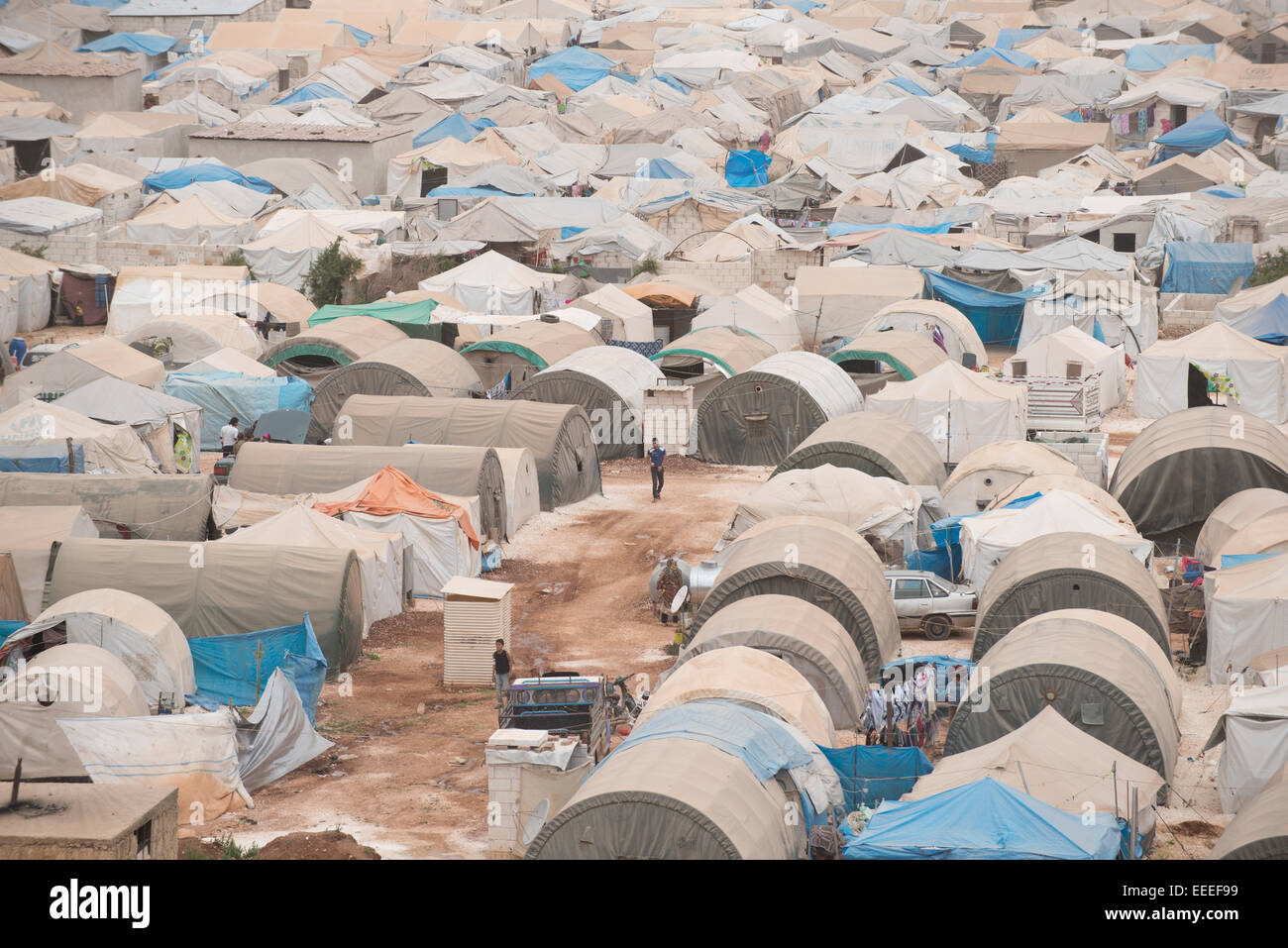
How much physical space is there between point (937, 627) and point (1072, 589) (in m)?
2.60

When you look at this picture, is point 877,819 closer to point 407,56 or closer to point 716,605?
point 716,605

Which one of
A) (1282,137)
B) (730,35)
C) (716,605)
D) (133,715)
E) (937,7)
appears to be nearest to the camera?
(133,715)

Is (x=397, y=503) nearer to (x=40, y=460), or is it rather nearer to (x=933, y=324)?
(x=40, y=460)

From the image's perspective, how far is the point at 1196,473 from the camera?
2625 centimetres

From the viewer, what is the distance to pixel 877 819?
14.7 metres

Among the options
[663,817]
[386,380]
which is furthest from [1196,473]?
[663,817]

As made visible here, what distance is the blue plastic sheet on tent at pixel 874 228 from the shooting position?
154ft

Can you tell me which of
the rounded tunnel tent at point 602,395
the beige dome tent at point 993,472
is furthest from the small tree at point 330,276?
the beige dome tent at point 993,472

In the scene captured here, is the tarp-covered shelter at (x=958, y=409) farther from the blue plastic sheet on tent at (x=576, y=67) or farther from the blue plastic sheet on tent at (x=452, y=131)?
the blue plastic sheet on tent at (x=576, y=67)

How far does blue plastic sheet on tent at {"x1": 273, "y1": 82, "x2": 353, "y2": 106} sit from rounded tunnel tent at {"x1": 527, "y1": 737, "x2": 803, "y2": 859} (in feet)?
185

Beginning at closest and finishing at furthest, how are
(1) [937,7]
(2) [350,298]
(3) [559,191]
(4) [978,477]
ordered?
(4) [978,477] < (2) [350,298] < (3) [559,191] < (1) [937,7]

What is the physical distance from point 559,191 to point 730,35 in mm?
33416

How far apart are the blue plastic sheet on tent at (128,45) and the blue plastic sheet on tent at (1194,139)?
43.5m

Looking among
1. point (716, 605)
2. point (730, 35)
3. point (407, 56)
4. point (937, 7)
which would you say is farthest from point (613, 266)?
point (937, 7)
